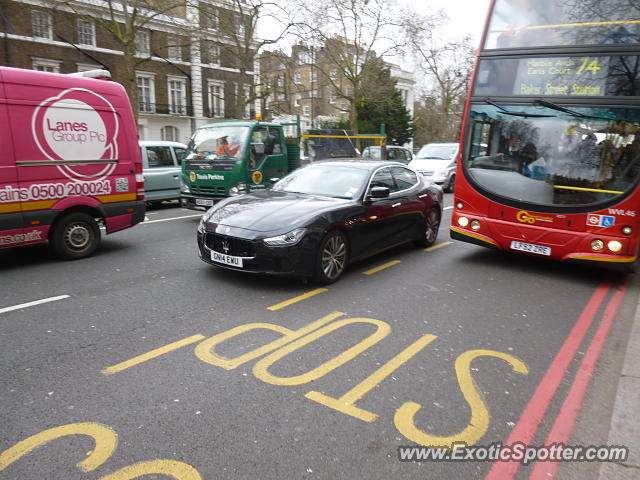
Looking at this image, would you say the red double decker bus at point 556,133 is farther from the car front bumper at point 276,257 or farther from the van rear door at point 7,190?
the van rear door at point 7,190

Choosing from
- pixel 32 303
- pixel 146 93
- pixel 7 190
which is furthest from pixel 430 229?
pixel 146 93

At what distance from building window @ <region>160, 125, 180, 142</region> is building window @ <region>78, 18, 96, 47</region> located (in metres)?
7.97

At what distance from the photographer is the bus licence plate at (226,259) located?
588 centimetres

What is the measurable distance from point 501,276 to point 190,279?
4.43m

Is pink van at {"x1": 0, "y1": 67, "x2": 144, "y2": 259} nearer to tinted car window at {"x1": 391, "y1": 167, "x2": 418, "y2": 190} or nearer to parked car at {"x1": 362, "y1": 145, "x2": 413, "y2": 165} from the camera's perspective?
tinted car window at {"x1": 391, "y1": 167, "x2": 418, "y2": 190}


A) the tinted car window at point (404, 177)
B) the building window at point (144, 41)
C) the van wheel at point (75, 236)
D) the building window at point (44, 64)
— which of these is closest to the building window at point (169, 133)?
the building window at point (144, 41)

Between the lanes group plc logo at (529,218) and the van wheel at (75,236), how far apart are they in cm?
655

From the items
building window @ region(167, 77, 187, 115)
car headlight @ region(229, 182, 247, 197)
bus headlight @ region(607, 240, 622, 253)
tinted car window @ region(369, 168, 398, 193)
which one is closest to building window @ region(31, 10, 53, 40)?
building window @ region(167, 77, 187, 115)

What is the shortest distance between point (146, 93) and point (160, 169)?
27667 mm

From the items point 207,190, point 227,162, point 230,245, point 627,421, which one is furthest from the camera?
point 207,190

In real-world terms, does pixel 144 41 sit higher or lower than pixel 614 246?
higher

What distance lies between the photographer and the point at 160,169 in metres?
13.0

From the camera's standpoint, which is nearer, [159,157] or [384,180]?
[384,180]

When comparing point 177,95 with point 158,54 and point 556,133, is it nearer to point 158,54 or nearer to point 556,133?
point 158,54
